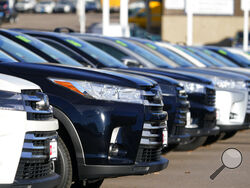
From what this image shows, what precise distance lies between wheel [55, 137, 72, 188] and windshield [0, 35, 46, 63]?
1.68 m

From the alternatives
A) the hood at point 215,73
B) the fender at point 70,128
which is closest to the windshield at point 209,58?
the hood at point 215,73

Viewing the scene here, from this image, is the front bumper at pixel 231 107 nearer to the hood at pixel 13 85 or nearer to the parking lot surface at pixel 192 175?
the parking lot surface at pixel 192 175

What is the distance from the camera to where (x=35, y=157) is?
19.6 ft

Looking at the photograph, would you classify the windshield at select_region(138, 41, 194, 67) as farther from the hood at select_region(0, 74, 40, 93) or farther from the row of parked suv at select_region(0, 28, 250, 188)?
the hood at select_region(0, 74, 40, 93)

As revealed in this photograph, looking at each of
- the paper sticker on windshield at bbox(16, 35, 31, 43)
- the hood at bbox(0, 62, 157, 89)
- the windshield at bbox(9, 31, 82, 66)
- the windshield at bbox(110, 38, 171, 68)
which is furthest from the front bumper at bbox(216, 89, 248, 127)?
the hood at bbox(0, 62, 157, 89)

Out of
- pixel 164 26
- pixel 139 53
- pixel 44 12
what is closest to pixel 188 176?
pixel 139 53

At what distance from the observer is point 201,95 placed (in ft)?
37.3

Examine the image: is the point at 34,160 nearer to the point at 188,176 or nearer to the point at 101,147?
the point at 101,147

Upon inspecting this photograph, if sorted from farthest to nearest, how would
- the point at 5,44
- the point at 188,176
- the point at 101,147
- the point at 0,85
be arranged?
the point at 188,176
the point at 5,44
the point at 101,147
the point at 0,85

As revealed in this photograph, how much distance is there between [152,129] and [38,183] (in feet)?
5.98

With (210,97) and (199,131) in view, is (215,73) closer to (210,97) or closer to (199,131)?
(210,97)

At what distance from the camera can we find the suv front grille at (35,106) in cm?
594

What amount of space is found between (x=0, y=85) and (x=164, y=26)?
1802 inches

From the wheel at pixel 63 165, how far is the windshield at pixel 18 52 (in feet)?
5.52
